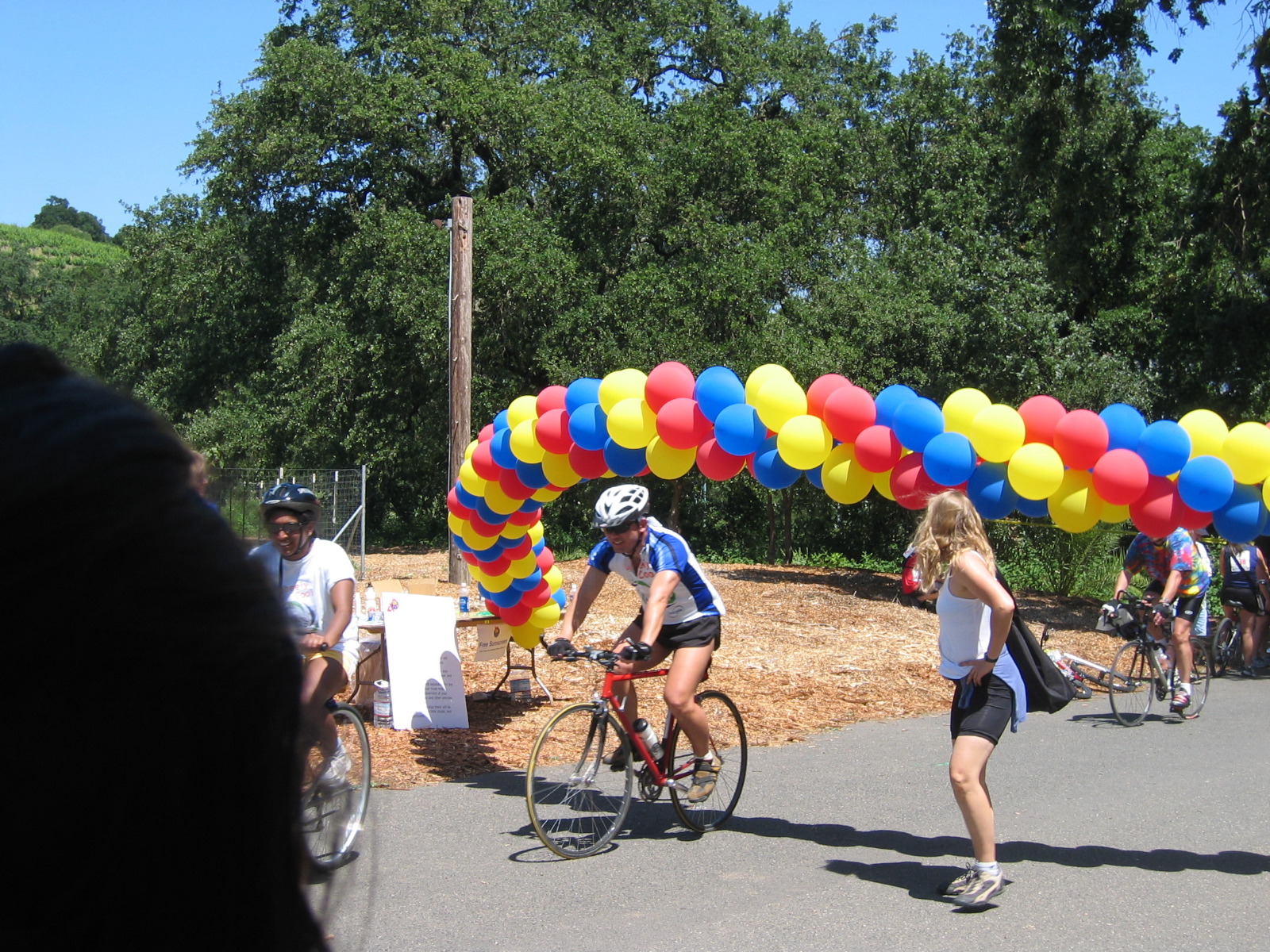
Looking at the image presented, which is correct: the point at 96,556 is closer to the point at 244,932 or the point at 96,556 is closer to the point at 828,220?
the point at 244,932

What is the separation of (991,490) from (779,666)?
606cm

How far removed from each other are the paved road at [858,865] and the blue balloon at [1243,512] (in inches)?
70.2

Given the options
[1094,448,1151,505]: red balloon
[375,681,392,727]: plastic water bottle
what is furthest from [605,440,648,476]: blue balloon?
[375,681,392,727]: plastic water bottle

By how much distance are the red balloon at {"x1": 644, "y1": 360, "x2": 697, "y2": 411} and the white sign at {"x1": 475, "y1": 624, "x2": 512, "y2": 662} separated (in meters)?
3.42

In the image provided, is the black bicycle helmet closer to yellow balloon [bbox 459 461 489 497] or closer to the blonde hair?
yellow balloon [bbox 459 461 489 497]

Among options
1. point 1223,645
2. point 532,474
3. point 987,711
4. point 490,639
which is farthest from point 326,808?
point 1223,645

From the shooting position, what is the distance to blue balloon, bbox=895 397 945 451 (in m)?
6.01

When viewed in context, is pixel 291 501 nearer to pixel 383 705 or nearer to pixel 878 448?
pixel 878 448

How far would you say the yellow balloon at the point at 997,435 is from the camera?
5.88m

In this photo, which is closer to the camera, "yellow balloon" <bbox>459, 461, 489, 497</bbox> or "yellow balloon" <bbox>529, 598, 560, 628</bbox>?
"yellow balloon" <bbox>459, 461, 489, 497</bbox>

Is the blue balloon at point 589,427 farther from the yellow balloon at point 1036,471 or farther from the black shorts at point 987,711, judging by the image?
the black shorts at point 987,711

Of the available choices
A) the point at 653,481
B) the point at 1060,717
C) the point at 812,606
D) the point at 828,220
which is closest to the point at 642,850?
the point at 1060,717

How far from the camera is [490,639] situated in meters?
9.64

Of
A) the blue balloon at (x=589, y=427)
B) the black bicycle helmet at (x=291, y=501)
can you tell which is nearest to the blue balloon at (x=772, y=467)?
the blue balloon at (x=589, y=427)
